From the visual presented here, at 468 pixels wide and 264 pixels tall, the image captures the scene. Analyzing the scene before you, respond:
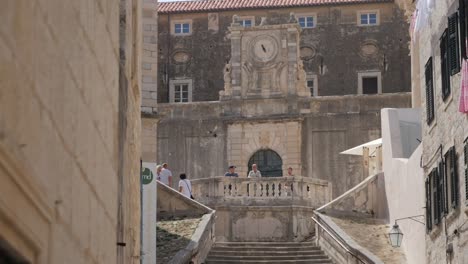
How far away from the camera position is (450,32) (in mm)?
19672

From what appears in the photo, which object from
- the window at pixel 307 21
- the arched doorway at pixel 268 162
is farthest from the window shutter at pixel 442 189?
the window at pixel 307 21

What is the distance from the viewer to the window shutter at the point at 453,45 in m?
19.2

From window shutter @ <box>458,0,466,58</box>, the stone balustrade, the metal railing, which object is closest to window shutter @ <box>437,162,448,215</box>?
window shutter @ <box>458,0,466,58</box>

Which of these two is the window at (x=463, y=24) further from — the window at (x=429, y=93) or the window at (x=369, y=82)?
the window at (x=369, y=82)

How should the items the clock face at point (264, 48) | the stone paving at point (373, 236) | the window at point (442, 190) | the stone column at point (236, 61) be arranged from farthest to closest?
the stone column at point (236, 61) → the clock face at point (264, 48) → the stone paving at point (373, 236) → the window at point (442, 190)

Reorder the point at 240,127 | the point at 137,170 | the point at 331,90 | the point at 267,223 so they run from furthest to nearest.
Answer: the point at 331,90 < the point at 240,127 < the point at 267,223 < the point at 137,170

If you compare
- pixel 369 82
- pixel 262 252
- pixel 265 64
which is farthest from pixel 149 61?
pixel 369 82

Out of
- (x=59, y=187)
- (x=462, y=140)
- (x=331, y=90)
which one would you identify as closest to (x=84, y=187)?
(x=59, y=187)

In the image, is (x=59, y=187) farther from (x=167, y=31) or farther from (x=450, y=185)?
(x=167, y=31)

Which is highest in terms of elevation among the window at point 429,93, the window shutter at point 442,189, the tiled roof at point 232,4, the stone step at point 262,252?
the tiled roof at point 232,4

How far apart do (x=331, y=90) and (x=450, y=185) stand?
37.3 m

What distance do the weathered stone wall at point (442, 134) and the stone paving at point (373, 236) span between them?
163 inches

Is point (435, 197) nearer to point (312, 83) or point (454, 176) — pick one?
point (454, 176)

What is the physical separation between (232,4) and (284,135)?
1470cm
